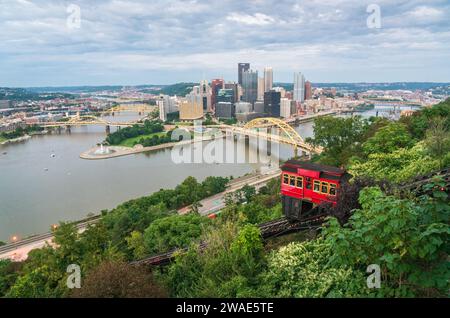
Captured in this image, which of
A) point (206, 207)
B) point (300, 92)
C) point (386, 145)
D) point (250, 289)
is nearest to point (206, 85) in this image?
point (300, 92)

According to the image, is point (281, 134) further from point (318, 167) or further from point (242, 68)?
point (242, 68)

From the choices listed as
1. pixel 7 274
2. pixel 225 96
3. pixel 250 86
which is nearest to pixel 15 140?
pixel 225 96

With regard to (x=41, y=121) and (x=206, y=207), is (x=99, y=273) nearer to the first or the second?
(x=206, y=207)

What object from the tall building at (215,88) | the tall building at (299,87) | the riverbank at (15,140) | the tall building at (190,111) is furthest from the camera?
the tall building at (299,87)

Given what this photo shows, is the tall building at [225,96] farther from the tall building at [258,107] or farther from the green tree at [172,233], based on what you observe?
the green tree at [172,233]
